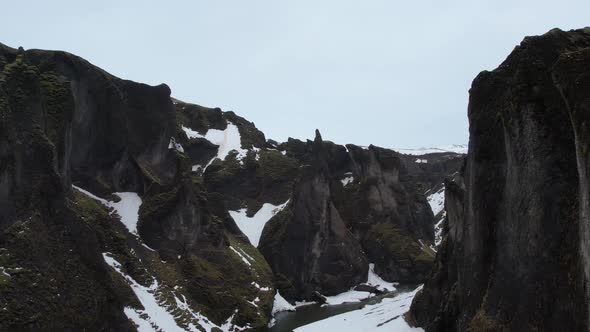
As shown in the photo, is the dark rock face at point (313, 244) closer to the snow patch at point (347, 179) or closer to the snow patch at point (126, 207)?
the snow patch at point (126, 207)

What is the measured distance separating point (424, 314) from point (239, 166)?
240ft

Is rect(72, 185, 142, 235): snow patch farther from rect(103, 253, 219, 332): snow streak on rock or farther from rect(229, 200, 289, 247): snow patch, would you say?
rect(229, 200, 289, 247): snow patch

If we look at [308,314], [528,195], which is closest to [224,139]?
[308,314]

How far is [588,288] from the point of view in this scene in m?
14.7

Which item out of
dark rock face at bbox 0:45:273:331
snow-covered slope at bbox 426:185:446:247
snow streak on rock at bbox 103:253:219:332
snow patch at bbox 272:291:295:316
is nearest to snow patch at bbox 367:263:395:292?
snow patch at bbox 272:291:295:316

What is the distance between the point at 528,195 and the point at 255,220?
7571 centimetres

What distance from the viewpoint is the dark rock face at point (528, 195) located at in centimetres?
1641

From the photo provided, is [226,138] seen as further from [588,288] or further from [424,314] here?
[588,288]

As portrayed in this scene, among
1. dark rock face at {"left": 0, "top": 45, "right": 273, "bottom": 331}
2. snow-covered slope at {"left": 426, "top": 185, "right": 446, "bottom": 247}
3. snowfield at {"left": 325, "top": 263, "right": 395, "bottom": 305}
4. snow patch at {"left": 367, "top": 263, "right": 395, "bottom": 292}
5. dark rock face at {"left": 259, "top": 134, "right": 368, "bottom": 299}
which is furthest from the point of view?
snow-covered slope at {"left": 426, "top": 185, "right": 446, "bottom": 247}

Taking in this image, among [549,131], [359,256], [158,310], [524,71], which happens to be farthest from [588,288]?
[359,256]

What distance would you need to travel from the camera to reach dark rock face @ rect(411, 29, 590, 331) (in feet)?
A: 53.8

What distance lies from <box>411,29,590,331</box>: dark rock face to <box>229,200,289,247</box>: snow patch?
201ft

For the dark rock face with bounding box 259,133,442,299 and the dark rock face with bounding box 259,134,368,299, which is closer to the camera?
the dark rock face with bounding box 259,134,368,299

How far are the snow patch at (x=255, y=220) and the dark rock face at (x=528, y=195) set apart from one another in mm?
61121
